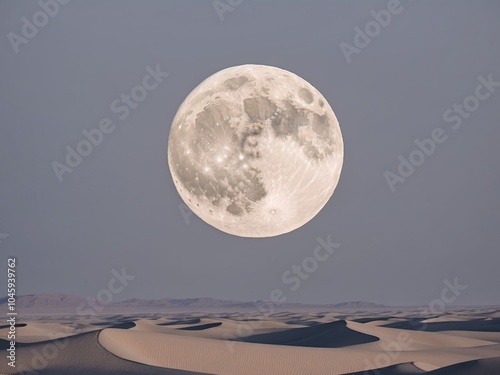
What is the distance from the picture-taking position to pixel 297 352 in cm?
2261

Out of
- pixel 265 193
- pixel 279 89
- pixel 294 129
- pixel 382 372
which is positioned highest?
pixel 279 89

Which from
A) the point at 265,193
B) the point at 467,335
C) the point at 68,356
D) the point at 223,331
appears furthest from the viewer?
the point at 223,331

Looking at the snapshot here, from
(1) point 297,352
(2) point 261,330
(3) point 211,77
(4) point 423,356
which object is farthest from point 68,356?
(2) point 261,330

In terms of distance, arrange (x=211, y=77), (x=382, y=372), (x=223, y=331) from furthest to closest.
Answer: (x=223, y=331), (x=382, y=372), (x=211, y=77)

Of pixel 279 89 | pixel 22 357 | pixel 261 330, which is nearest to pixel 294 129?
pixel 279 89

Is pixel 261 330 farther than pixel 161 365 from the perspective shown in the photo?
Yes

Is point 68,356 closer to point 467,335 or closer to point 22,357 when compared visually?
point 22,357

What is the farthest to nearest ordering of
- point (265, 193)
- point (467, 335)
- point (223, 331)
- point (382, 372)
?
point (223, 331)
point (467, 335)
point (382, 372)
point (265, 193)

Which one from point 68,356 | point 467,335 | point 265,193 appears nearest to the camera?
point 265,193

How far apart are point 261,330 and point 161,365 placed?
618 inches

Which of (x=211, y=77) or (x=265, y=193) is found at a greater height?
(x=211, y=77)

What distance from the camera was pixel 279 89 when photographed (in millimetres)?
11648

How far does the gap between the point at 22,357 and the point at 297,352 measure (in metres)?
8.48

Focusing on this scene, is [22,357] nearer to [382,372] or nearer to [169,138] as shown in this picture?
[382,372]
